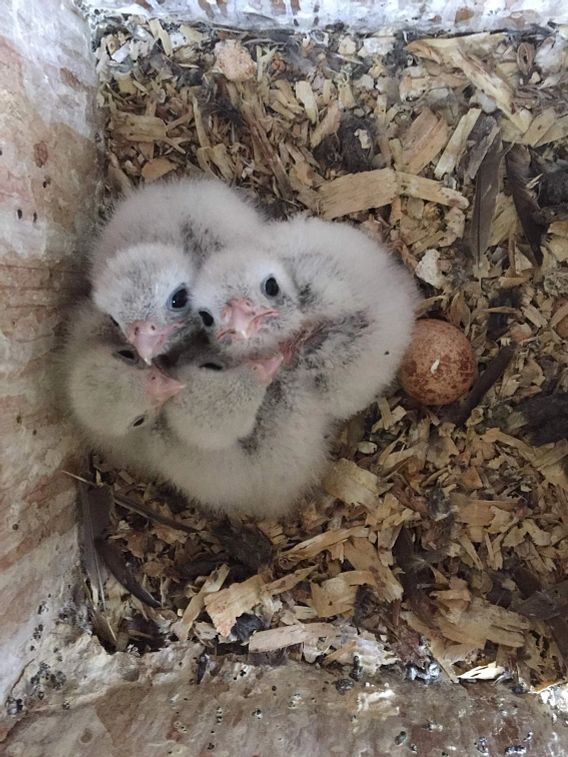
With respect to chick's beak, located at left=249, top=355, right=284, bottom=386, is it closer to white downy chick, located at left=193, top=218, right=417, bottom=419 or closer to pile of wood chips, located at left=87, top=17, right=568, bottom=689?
white downy chick, located at left=193, top=218, right=417, bottom=419

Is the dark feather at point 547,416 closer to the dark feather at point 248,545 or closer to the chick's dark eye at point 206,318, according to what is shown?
the dark feather at point 248,545

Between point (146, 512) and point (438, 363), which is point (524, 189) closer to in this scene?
point (438, 363)

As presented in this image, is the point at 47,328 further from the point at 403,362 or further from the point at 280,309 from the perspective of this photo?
the point at 403,362

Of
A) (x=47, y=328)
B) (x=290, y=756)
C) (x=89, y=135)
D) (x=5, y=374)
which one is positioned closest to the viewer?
(x=290, y=756)

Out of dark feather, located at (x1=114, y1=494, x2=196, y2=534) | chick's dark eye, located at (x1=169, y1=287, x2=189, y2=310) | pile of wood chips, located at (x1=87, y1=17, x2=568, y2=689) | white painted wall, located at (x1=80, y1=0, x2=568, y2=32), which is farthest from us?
dark feather, located at (x1=114, y1=494, x2=196, y2=534)

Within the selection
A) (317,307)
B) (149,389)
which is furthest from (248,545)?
(317,307)

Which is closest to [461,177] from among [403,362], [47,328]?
[403,362]

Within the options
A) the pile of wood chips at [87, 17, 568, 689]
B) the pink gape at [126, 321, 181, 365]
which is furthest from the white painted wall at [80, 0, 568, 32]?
the pink gape at [126, 321, 181, 365]
